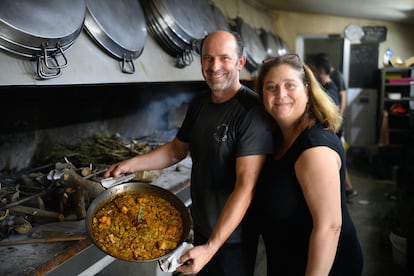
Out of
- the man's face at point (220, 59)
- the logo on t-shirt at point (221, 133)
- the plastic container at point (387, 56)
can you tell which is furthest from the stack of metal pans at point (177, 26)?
the plastic container at point (387, 56)

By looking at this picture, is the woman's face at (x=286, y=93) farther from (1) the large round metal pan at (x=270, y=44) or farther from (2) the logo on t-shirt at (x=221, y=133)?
(1) the large round metal pan at (x=270, y=44)

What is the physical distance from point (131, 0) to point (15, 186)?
51.4 inches

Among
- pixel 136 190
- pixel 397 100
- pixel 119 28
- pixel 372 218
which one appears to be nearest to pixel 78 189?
pixel 136 190

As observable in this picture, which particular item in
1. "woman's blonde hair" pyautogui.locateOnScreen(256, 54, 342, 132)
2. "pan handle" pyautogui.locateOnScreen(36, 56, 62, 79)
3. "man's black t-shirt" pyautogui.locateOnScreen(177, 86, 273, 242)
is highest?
"pan handle" pyautogui.locateOnScreen(36, 56, 62, 79)

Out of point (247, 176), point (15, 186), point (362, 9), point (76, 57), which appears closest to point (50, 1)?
point (76, 57)

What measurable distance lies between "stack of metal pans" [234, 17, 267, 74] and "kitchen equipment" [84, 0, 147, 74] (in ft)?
6.02

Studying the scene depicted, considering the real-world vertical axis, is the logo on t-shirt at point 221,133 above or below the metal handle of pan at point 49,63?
below

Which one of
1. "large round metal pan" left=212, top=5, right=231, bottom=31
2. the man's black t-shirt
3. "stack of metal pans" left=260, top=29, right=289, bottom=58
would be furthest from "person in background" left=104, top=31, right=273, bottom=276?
"stack of metal pans" left=260, top=29, right=289, bottom=58

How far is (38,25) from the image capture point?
4.98 ft

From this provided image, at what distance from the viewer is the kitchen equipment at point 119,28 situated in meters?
1.89

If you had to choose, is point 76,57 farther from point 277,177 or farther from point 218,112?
point 277,177

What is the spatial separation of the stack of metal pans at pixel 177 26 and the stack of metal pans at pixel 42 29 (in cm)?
74

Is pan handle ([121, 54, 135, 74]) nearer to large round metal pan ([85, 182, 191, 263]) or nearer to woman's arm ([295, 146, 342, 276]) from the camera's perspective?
large round metal pan ([85, 182, 191, 263])

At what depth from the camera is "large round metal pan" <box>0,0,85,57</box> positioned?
1.40 metres
